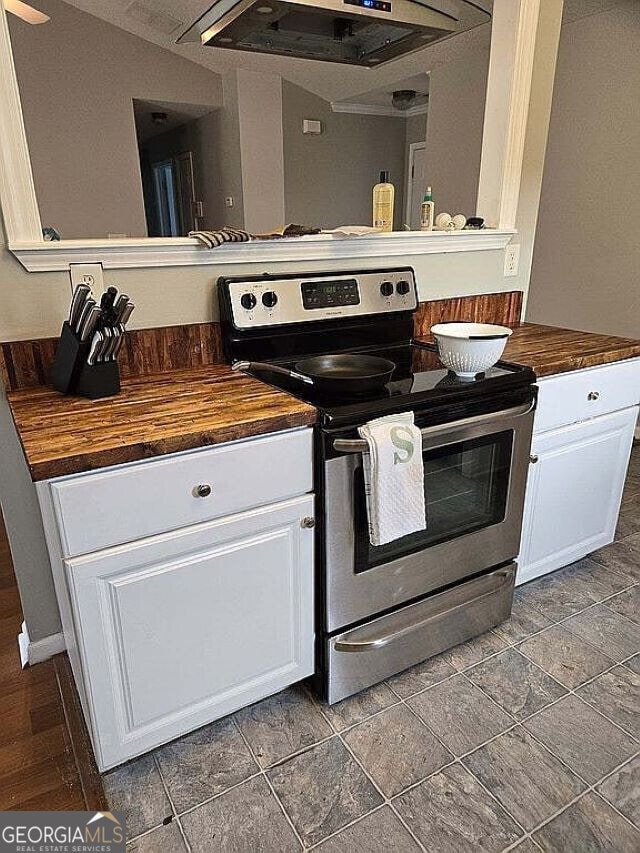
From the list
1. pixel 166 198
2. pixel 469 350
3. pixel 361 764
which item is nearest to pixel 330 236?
pixel 469 350

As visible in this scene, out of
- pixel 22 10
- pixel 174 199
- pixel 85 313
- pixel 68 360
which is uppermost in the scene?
pixel 22 10

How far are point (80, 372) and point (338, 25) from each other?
1.44m

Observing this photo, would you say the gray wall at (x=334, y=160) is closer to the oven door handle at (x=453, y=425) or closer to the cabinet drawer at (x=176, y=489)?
the oven door handle at (x=453, y=425)

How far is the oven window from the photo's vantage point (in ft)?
5.08

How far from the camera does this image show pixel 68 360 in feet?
4.64

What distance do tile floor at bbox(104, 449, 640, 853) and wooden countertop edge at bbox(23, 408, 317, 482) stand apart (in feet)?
2.77

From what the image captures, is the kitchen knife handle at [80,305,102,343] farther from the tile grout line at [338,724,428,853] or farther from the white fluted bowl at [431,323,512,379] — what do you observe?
the tile grout line at [338,724,428,853]

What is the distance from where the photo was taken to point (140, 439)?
119cm

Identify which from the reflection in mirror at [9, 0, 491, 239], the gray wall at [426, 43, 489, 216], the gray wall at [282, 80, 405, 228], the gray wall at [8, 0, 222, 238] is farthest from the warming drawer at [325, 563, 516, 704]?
the gray wall at [282, 80, 405, 228]

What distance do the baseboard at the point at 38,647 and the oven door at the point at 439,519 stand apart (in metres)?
0.92

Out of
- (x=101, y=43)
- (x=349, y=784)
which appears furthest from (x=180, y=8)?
(x=349, y=784)

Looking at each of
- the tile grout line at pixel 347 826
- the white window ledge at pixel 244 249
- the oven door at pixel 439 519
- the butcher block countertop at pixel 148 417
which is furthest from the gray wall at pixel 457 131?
the tile grout line at pixel 347 826

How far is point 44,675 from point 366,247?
1.72m

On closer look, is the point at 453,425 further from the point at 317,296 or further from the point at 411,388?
the point at 317,296
